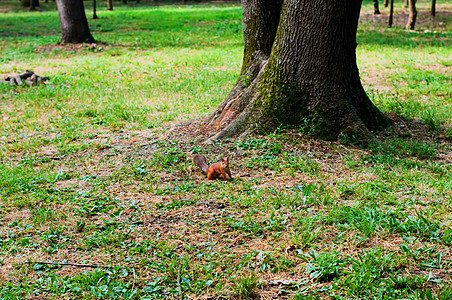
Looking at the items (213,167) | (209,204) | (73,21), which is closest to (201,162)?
(213,167)

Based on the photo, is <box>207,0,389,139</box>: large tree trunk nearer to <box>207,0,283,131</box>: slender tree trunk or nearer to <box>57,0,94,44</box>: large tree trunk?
<box>207,0,283,131</box>: slender tree trunk

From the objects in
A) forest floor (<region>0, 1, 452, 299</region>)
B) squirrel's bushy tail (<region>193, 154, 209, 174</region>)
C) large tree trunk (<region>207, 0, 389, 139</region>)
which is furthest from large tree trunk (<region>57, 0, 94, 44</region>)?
squirrel's bushy tail (<region>193, 154, 209, 174</region>)

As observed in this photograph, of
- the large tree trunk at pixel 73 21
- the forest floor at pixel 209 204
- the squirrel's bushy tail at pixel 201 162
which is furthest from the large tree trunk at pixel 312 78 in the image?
the large tree trunk at pixel 73 21

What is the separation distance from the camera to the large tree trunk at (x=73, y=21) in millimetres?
14812

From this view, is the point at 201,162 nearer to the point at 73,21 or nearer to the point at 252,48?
the point at 252,48

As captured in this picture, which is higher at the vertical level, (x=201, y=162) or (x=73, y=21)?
(x=73, y=21)

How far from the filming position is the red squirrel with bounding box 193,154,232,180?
15.7ft

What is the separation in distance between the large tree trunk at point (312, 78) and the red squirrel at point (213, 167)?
0.88 m

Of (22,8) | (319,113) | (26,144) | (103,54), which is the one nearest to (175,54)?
(103,54)

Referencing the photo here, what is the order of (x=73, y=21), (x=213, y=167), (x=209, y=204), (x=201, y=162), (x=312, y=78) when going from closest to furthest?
(x=209, y=204), (x=213, y=167), (x=201, y=162), (x=312, y=78), (x=73, y=21)

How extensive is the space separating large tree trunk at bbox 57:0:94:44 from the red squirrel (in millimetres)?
11896

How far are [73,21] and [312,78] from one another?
39.5 feet

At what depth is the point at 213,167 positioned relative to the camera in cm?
488

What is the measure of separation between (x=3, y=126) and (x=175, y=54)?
23.0ft
